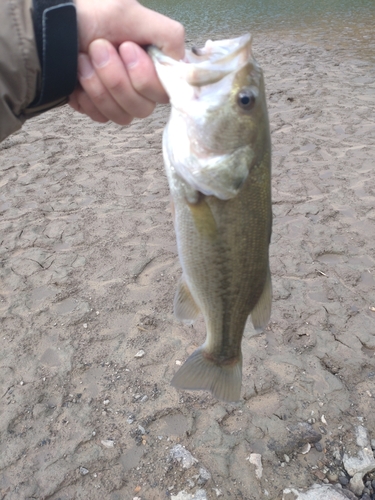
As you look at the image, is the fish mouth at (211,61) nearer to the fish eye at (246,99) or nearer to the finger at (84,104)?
the fish eye at (246,99)

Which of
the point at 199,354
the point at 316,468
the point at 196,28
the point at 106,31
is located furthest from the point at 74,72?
the point at 196,28

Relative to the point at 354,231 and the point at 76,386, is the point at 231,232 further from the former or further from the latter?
the point at 354,231

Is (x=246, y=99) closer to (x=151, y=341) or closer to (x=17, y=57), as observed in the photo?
(x=17, y=57)

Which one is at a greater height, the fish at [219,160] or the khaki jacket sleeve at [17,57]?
the khaki jacket sleeve at [17,57]

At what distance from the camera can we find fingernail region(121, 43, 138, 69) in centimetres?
171

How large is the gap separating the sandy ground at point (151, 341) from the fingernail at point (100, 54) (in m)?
2.35

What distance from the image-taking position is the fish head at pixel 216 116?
66.5 inches

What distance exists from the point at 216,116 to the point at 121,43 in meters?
0.49

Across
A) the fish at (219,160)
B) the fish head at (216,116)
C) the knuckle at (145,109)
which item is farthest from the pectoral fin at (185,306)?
the knuckle at (145,109)

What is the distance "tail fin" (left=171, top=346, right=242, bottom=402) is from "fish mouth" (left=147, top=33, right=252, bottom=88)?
124cm

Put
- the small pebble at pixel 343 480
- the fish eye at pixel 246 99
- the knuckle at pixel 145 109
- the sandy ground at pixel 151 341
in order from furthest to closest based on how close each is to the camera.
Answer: the sandy ground at pixel 151 341
the small pebble at pixel 343 480
the knuckle at pixel 145 109
the fish eye at pixel 246 99

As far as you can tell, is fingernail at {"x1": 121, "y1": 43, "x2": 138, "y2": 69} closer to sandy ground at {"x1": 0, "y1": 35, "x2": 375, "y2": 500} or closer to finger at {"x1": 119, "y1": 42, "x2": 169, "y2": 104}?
finger at {"x1": 119, "y1": 42, "x2": 169, "y2": 104}

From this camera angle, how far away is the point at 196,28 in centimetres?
1742

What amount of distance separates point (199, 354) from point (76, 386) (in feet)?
5.17
